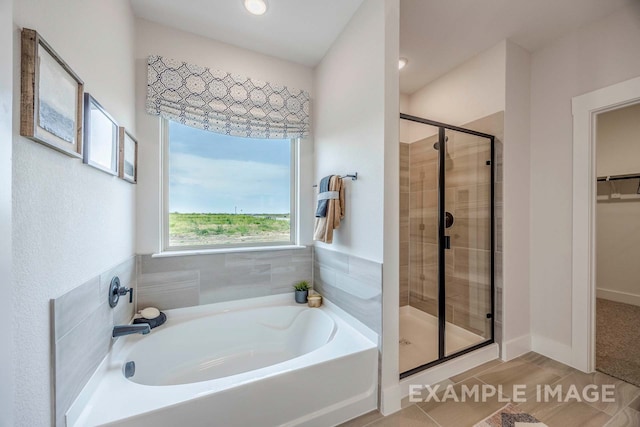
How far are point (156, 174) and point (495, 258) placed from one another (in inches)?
113

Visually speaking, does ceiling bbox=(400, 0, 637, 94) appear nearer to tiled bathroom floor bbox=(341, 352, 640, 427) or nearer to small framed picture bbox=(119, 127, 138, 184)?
small framed picture bbox=(119, 127, 138, 184)

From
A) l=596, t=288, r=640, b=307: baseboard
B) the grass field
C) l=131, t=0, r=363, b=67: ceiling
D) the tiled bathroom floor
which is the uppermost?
l=131, t=0, r=363, b=67: ceiling

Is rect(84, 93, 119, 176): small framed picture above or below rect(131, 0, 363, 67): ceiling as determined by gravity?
below

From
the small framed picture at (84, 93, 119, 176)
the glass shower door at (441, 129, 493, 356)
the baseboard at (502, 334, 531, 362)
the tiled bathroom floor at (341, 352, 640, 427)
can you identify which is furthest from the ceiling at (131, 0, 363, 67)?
the baseboard at (502, 334, 531, 362)

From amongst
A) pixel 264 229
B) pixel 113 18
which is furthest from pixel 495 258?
pixel 113 18

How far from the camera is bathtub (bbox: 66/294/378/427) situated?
1.11 metres

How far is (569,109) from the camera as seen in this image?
6.60ft

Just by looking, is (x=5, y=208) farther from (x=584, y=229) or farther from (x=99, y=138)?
(x=584, y=229)

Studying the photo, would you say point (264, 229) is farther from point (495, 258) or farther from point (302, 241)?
point (495, 258)

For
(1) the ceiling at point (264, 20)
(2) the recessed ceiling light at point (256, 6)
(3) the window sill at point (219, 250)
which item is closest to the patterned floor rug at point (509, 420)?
(3) the window sill at point (219, 250)

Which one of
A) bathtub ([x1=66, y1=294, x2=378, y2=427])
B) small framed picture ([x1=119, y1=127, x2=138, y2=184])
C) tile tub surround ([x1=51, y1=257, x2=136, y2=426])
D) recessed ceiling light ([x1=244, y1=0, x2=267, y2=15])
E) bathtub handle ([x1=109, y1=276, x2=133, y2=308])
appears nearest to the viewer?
tile tub surround ([x1=51, y1=257, x2=136, y2=426])

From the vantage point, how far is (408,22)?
191 cm

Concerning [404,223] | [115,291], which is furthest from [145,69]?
[404,223]

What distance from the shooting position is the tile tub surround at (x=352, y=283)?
1.59m
